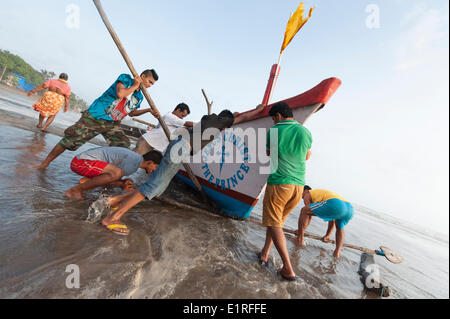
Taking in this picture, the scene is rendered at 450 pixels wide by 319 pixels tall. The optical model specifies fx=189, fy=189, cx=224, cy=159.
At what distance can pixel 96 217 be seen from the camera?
85.3 inches

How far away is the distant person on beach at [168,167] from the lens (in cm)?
205

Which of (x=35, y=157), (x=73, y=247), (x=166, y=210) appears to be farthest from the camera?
(x=35, y=157)

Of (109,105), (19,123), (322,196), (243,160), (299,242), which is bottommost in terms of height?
(299,242)

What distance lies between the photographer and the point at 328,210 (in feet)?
10.5

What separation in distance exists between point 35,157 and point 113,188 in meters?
1.79

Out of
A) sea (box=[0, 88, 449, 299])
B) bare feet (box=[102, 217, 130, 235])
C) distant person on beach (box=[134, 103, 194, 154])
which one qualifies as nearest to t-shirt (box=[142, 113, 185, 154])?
distant person on beach (box=[134, 103, 194, 154])

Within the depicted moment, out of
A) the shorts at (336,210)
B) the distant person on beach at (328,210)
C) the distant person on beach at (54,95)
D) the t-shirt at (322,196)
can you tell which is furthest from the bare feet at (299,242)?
the distant person on beach at (54,95)

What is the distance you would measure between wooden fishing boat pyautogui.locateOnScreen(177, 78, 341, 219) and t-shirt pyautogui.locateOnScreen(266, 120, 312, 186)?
0.48 meters

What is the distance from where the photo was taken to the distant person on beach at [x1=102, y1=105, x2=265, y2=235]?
2051 mm

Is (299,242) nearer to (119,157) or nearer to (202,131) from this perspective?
(202,131)

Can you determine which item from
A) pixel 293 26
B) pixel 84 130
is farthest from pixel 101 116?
pixel 293 26

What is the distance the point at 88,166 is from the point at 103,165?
189mm
